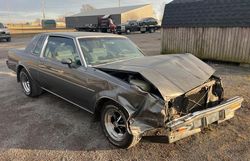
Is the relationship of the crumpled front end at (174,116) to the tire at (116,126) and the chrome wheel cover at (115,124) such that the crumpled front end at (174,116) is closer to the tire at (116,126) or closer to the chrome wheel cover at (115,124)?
the tire at (116,126)

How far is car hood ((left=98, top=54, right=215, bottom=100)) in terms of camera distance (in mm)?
3253

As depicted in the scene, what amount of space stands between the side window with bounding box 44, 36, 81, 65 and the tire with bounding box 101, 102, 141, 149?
1.09 m

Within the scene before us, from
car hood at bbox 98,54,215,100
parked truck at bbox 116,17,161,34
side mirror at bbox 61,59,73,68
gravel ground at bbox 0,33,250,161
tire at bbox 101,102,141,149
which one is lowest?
gravel ground at bbox 0,33,250,161

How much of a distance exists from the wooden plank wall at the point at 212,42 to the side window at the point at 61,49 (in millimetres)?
7296

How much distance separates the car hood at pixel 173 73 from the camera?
3253 mm

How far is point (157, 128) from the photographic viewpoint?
314 cm

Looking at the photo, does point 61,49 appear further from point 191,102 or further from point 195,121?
point 195,121

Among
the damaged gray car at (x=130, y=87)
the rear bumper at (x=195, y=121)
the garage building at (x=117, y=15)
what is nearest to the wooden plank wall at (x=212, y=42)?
the damaged gray car at (x=130, y=87)

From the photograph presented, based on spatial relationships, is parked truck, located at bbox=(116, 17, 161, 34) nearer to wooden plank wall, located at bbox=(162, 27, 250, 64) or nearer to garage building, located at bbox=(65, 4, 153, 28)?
garage building, located at bbox=(65, 4, 153, 28)

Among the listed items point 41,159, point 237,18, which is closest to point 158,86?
point 41,159

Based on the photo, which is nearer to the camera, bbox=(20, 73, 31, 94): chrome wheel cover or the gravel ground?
the gravel ground

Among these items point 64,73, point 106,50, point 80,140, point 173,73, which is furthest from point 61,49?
point 173,73

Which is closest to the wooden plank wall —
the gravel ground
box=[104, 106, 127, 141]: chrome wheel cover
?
the gravel ground

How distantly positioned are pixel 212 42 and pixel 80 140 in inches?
321
